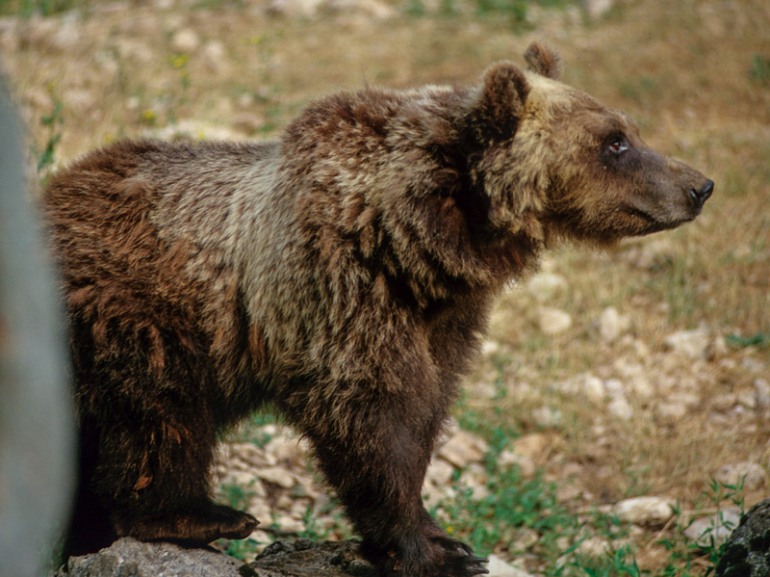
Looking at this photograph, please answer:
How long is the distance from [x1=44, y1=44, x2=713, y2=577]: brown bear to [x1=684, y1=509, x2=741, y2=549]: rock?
56.6 inches

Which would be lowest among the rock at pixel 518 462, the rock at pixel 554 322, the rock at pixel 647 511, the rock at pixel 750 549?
the rock at pixel 518 462

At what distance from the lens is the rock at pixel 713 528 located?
4.76m

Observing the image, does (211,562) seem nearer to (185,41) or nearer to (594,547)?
(594,547)

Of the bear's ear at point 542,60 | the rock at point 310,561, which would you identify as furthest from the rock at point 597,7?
the rock at point 310,561

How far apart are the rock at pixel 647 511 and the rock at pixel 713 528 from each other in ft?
0.54

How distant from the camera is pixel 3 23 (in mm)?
9977

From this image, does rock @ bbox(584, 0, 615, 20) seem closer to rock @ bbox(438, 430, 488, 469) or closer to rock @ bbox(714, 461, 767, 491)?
rock @ bbox(438, 430, 488, 469)

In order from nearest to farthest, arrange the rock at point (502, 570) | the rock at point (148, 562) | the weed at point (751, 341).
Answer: the rock at point (148, 562) → the rock at point (502, 570) → the weed at point (751, 341)

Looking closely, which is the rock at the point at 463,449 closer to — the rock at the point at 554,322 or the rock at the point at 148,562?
the rock at the point at 554,322

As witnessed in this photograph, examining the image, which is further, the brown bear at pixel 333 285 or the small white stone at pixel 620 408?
the small white stone at pixel 620 408

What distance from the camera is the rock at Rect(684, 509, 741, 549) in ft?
15.6

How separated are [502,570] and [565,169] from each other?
1.93 metres

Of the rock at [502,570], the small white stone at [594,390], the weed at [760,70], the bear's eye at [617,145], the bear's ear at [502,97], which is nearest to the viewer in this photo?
the bear's ear at [502,97]

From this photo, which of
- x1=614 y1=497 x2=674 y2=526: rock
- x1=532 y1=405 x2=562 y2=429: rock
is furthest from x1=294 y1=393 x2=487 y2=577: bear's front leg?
x1=532 y1=405 x2=562 y2=429: rock
